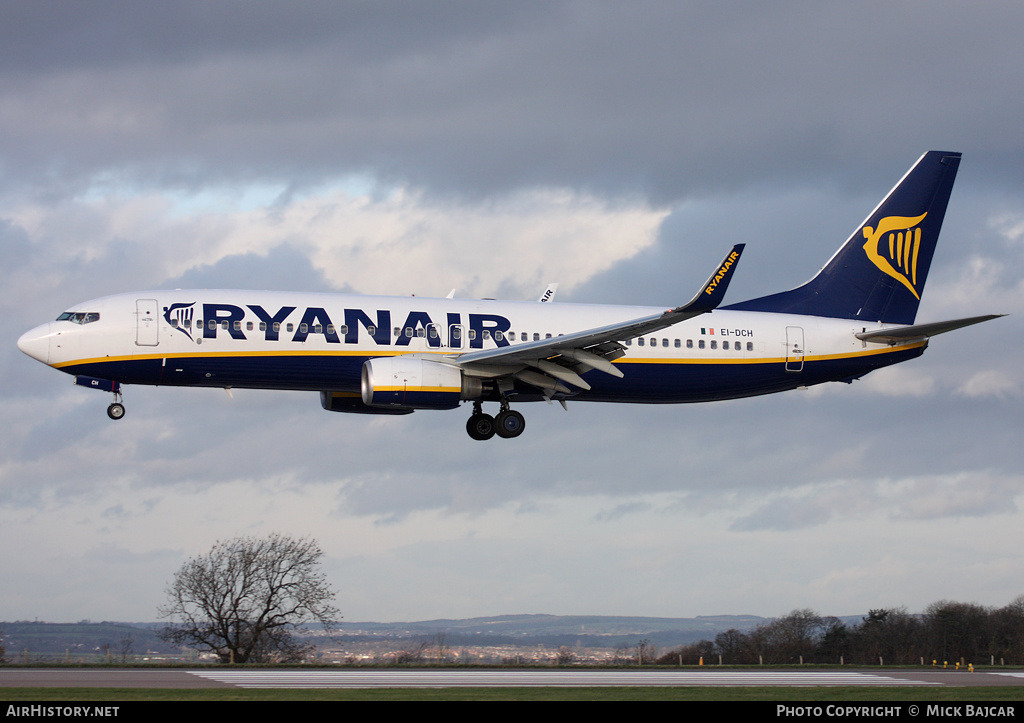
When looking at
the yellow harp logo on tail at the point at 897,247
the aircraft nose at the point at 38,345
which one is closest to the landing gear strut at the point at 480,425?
the aircraft nose at the point at 38,345

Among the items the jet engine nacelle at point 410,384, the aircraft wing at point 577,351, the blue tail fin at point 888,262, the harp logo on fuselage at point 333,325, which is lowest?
the jet engine nacelle at point 410,384

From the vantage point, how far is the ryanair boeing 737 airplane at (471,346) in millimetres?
39438

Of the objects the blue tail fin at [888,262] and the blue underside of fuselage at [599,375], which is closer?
the blue underside of fuselage at [599,375]

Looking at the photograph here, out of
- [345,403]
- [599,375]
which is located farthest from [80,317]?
[599,375]

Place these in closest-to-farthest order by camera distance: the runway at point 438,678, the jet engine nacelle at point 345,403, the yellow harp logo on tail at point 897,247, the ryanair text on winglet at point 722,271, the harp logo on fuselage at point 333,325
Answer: the runway at point 438,678
the ryanair text on winglet at point 722,271
the harp logo on fuselage at point 333,325
the jet engine nacelle at point 345,403
the yellow harp logo on tail at point 897,247

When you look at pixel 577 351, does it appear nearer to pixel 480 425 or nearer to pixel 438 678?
pixel 480 425

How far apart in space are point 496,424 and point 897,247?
73.9ft

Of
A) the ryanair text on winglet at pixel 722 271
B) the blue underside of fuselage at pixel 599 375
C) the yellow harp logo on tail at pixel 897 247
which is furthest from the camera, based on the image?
the yellow harp logo on tail at pixel 897 247

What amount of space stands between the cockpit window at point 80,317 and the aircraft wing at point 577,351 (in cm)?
1301

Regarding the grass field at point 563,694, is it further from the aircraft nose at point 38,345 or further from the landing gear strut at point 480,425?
the aircraft nose at point 38,345

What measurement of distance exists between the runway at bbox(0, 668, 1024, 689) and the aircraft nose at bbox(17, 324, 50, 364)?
10.7 meters

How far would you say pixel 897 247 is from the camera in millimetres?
53094
